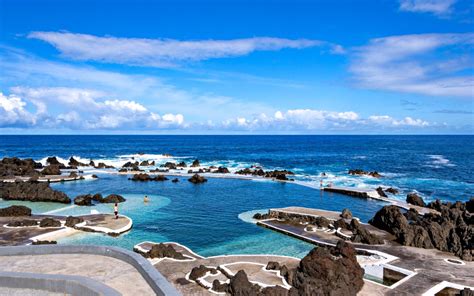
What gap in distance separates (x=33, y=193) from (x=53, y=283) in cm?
4156

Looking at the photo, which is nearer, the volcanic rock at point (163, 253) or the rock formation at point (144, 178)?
the volcanic rock at point (163, 253)

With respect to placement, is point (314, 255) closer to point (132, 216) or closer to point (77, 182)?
point (132, 216)

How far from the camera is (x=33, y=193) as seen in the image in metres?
47.5

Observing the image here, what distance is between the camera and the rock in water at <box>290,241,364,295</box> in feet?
61.7

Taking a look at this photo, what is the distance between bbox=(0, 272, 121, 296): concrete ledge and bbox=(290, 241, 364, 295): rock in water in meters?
10.6

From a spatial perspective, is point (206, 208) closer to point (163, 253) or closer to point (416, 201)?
point (163, 253)

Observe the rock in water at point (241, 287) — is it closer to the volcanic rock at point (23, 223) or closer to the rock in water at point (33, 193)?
the volcanic rock at point (23, 223)

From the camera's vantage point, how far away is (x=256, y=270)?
22.5 meters

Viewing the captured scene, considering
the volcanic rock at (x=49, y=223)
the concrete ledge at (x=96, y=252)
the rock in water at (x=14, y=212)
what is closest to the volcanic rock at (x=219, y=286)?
the concrete ledge at (x=96, y=252)

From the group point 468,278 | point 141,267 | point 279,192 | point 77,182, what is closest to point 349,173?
point 279,192

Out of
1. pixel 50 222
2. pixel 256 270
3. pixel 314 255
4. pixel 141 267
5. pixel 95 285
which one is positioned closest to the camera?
pixel 95 285

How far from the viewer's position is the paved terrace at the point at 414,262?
20800 millimetres

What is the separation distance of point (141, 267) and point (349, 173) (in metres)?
72.8

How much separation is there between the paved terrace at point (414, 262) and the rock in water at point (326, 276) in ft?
4.30
